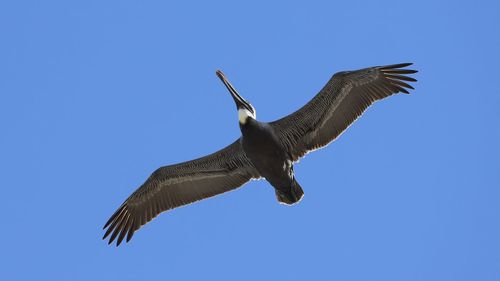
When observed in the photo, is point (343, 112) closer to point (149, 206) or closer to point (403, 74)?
point (403, 74)

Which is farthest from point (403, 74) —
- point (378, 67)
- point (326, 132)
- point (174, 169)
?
point (174, 169)

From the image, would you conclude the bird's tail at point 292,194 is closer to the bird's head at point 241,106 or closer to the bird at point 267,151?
the bird at point 267,151

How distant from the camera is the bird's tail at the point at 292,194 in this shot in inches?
670

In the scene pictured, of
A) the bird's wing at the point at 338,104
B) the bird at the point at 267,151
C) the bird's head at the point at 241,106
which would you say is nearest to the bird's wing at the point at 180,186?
the bird at the point at 267,151

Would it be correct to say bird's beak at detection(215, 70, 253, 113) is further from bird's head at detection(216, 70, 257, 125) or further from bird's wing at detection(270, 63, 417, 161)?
bird's wing at detection(270, 63, 417, 161)

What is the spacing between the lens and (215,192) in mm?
17875

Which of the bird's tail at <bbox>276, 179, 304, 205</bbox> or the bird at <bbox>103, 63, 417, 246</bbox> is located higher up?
the bird at <bbox>103, 63, 417, 246</bbox>

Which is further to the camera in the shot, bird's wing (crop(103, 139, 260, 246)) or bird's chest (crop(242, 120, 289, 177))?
bird's wing (crop(103, 139, 260, 246))

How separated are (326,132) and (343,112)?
1.84ft

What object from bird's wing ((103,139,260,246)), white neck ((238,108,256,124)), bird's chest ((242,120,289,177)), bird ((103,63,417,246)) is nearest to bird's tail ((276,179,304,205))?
bird ((103,63,417,246))

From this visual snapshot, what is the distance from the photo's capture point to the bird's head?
Result: 55.4ft

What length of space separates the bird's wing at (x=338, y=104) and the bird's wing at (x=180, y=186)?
1317 millimetres

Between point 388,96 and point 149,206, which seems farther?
point 149,206

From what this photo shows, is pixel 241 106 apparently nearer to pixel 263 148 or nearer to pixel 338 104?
pixel 263 148
